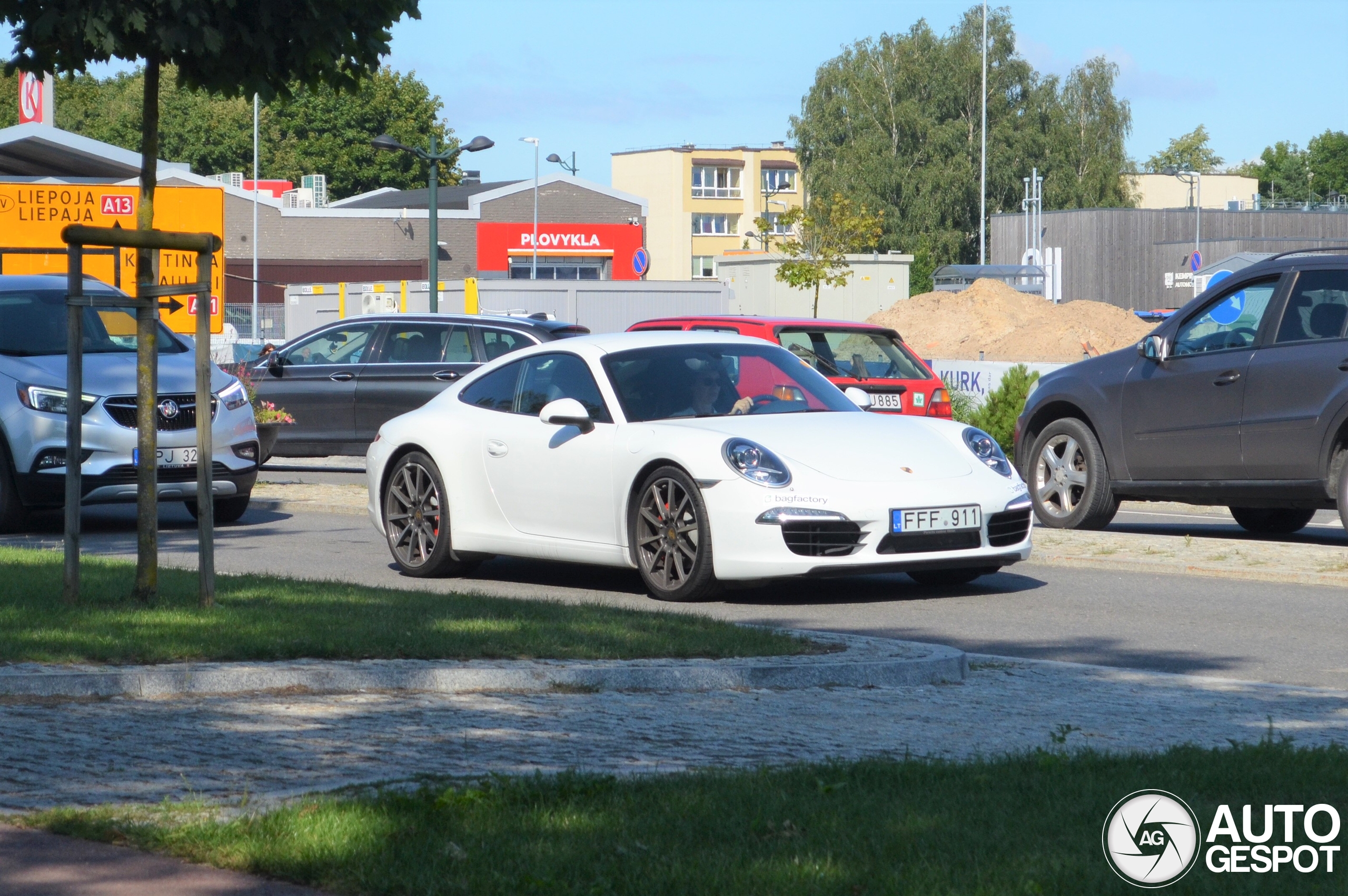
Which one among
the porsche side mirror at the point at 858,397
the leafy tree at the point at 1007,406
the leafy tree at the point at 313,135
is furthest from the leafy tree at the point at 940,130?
the porsche side mirror at the point at 858,397

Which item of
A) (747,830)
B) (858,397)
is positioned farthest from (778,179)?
(747,830)

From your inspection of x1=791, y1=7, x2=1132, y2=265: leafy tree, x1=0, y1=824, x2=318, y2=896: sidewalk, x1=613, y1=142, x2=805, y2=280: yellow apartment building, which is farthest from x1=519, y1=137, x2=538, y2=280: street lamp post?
x1=0, y1=824, x2=318, y2=896: sidewalk

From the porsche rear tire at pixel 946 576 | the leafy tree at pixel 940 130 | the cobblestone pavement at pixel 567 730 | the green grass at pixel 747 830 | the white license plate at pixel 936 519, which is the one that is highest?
the leafy tree at pixel 940 130

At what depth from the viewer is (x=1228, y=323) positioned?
12633 mm

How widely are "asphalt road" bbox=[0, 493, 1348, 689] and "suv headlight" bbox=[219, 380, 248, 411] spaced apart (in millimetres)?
1305

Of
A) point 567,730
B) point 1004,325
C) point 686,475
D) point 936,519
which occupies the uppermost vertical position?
point 1004,325

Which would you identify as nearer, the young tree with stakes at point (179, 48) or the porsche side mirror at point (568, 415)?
the young tree with stakes at point (179, 48)

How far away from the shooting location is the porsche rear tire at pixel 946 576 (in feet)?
35.3

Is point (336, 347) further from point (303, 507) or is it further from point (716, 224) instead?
point (716, 224)

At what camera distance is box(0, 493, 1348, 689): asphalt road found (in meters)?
8.38

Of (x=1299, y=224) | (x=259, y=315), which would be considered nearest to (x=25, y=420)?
(x=259, y=315)

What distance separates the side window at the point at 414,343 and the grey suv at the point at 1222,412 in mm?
7319

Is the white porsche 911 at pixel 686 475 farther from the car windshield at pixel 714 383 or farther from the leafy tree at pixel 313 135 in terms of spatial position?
the leafy tree at pixel 313 135

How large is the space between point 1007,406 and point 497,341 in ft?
21.0
